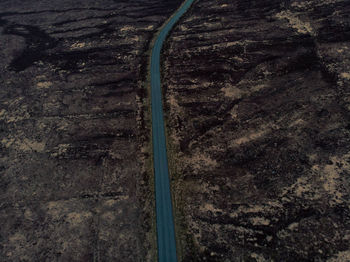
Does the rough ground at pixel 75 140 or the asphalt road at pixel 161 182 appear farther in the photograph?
the rough ground at pixel 75 140

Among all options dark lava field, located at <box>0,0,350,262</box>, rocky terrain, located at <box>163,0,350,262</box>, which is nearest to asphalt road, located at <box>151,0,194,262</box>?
dark lava field, located at <box>0,0,350,262</box>

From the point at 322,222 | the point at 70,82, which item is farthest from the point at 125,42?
the point at 322,222

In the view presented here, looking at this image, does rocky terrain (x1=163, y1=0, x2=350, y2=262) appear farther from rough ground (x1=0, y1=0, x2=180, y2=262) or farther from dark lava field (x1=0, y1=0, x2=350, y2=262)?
rough ground (x1=0, y1=0, x2=180, y2=262)

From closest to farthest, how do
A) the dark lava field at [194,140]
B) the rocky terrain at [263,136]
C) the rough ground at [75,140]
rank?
1. the rocky terrain at [263,136]
2. the dark lava field at [194,140]
3. the rough ground at [75,140]

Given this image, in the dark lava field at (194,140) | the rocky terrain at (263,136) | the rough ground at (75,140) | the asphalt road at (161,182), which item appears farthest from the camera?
the rough ground at (75,140)

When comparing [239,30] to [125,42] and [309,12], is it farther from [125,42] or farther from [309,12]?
[125,42]

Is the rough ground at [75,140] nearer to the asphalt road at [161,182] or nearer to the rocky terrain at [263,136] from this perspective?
the asphalt road at [161,182]

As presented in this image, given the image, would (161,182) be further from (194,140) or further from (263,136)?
(263,136)

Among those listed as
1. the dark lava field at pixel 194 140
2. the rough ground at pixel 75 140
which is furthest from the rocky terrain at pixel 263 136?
the rough ground at pixel 75 140
